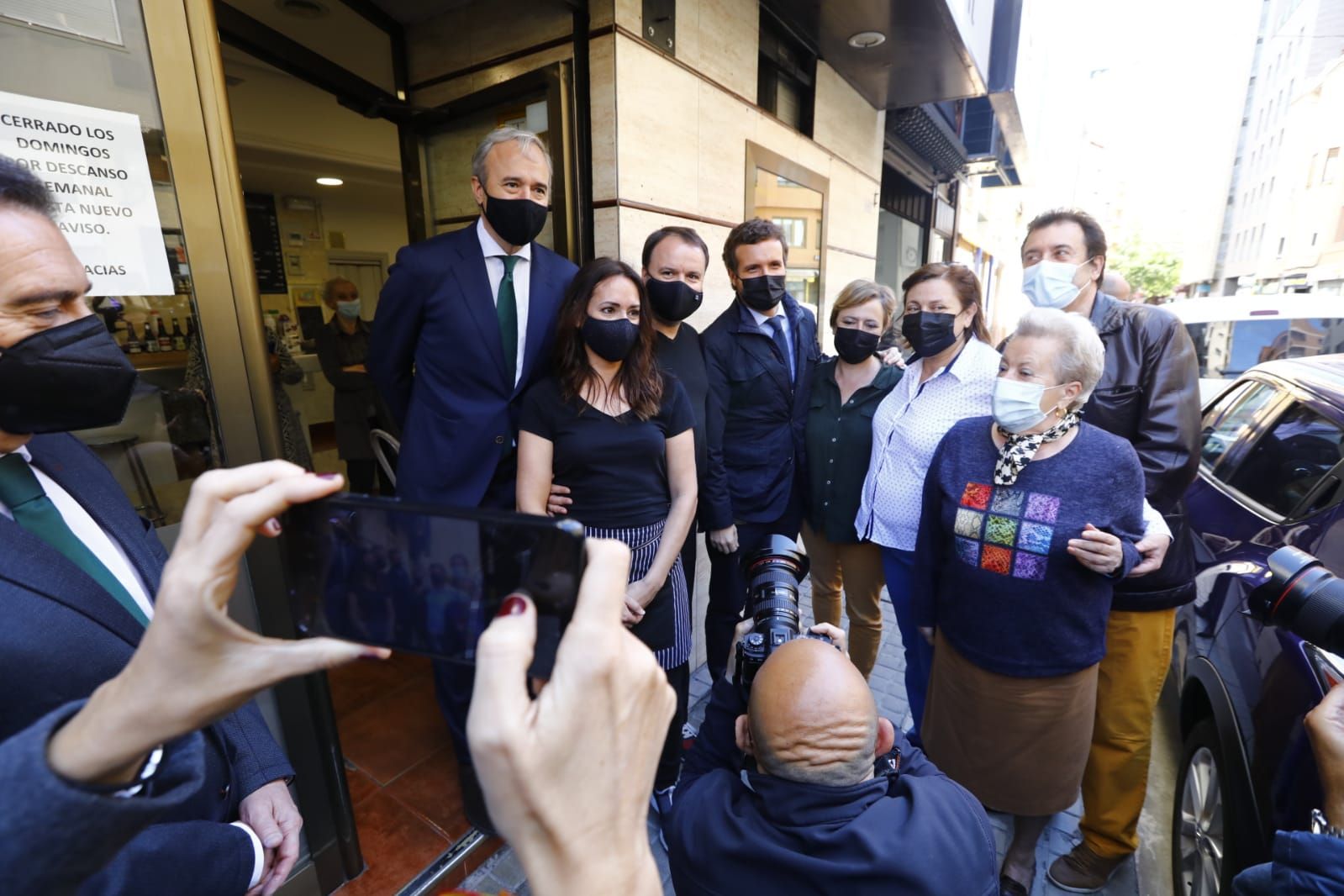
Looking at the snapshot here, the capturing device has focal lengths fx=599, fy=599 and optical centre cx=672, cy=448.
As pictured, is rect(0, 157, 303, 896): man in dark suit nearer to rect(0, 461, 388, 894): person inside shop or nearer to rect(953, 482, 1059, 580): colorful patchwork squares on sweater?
rect(0, 461, 388, 894): person inside shop

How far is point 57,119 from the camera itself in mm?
1317

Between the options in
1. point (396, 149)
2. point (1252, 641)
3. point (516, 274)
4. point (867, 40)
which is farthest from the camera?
point (396, 149)

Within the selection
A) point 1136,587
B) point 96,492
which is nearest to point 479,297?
point 96,492

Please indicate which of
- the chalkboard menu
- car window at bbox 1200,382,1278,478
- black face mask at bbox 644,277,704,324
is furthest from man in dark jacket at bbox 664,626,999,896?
the chalkboard menu

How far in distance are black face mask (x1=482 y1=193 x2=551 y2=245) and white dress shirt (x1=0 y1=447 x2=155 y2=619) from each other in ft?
4.30

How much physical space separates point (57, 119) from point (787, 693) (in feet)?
6.49

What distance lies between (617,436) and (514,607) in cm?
141

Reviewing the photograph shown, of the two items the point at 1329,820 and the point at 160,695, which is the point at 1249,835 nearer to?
the point at 1329,820

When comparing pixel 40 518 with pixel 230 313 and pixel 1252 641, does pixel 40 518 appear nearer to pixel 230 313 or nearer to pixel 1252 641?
pixel 230 313

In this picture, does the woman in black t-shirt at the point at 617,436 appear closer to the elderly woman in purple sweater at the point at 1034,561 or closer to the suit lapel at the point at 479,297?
the suit lapel at the point at 479,297

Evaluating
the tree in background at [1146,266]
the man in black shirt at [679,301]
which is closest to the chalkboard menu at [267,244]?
the man in black shirt at [679,301]

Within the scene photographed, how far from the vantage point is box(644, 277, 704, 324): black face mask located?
7.61ft

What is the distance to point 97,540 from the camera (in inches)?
41.6

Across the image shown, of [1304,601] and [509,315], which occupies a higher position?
[509,315]
